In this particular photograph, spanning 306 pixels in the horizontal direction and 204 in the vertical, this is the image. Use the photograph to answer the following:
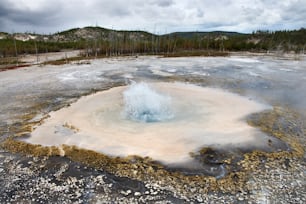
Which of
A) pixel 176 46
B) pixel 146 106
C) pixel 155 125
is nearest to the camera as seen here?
pixel 155 125

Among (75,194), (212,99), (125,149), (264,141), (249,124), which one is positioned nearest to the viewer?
(75,194)

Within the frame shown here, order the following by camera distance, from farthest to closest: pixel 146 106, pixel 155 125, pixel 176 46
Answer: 1. pixel 176 46
2. pixel 146 106
3. pixel 155 125

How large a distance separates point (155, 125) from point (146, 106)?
2122mm

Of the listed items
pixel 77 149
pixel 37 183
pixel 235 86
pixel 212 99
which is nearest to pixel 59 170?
pixel 37 183

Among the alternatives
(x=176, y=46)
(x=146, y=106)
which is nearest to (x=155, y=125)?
(x=146, y=106)

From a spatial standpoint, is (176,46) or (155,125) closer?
(155,125)

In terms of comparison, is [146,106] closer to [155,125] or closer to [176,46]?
[155,125]

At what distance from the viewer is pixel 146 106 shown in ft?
36.4

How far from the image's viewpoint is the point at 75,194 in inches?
211

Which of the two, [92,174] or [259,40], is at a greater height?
[259,40]

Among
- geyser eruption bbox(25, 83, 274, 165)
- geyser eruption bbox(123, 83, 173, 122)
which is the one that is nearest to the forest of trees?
geyser eruption bbox(123, 83, 173, 122)

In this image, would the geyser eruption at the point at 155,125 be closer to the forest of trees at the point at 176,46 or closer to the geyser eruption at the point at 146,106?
the geyser eruption at the point at 146,106

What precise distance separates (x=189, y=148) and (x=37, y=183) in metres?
3.90

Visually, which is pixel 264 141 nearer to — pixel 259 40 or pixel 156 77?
pixel 156 77
